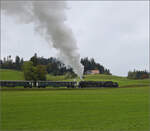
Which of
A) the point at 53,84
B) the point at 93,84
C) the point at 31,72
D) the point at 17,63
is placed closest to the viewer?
the point at 93,84

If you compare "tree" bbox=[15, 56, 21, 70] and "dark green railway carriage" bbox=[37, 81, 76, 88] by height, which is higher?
"tree" bbox=[15, 56, 21, 70]

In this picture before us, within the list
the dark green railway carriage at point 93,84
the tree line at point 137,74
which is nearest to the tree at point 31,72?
the dark green railway carriage at point 93,84

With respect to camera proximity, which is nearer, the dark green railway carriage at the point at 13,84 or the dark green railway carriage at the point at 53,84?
the dark green railway carriage at the point at 13,84

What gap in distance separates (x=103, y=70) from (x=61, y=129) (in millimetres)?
164509

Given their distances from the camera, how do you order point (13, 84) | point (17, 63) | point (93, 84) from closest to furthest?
point (13, 84), point (93, 84), point (17, 63)

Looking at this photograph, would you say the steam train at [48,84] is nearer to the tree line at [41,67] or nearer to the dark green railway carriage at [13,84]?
the dark green railway carriage at [13,84]

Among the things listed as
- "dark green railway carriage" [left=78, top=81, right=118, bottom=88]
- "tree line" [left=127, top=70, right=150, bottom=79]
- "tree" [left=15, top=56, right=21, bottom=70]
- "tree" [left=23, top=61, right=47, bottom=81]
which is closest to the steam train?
"dark green railway carriage" [left=78, top=81, right=118, bottom=88]

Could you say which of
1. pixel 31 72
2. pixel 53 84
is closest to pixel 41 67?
pixel 31 72

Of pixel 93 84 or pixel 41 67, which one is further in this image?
pixel 41 67

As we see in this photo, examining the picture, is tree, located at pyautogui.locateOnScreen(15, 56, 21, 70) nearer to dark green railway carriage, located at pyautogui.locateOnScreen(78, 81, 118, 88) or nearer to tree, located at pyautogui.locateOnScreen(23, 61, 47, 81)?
tree, located at pyautogui.locateOnScreen(23, 61, 47, 81)

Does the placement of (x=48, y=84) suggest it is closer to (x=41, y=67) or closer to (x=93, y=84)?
(x=93, y=84)

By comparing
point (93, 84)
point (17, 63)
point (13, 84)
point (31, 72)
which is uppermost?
point (17, 63)

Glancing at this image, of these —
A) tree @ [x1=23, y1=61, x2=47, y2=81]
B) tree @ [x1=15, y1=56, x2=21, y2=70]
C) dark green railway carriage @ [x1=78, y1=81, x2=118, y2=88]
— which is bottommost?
dark green railway carriage @ [x1=78, y1=81, x2=118, y2=88]

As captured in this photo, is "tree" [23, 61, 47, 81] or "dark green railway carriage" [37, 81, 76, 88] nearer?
"dark green railway carriage" [37, 81, 76, 88]
